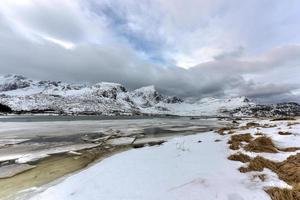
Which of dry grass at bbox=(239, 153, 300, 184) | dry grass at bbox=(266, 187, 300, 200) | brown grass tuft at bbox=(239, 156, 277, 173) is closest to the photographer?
dry grass at bbox=(266, 187, 300, 200)

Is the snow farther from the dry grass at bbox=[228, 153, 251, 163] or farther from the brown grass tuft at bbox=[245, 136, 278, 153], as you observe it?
the brown grass tuft at bbox=[245, 136, 278, 153]

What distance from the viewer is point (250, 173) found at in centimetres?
802

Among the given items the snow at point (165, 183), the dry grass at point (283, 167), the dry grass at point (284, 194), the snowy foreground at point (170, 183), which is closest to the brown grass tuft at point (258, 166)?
the dry grass at point (283, 167)

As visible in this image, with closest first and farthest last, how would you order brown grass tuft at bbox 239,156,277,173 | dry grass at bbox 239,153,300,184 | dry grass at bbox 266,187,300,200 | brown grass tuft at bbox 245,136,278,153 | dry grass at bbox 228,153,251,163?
dry grass at bbox 266,187,300,200 → dry grass at bbox 239,153,300,184 → brown grass tuft at bbox 239,156,277,173 → dry grass at bbox 228,153,251,163 → brown grass tuft at bbox 245,136,278,153

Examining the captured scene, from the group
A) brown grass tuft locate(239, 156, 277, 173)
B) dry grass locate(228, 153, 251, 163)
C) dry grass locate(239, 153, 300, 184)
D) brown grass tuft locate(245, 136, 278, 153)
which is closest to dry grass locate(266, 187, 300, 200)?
dry grass locate(239, 153, 300, 184)

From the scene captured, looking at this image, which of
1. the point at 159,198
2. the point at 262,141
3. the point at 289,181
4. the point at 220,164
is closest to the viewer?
the point at 159,198

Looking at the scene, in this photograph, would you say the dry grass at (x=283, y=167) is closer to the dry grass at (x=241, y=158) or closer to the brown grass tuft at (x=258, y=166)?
the brown grass tuft at (x=258, y=166)

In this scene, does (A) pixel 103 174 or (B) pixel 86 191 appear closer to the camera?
(B) pixel 86 191

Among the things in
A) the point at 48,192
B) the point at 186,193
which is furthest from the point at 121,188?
the point at 48,192

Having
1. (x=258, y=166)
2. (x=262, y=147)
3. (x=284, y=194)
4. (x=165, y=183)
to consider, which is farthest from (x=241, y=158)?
(x=165, y=183)

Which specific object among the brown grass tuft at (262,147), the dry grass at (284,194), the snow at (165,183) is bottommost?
the snow at (165,183)

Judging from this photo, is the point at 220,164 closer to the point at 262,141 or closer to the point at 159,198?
the point at 159,198

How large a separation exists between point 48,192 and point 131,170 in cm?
315

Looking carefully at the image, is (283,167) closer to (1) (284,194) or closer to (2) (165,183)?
(1) (284,194)
